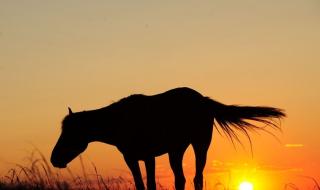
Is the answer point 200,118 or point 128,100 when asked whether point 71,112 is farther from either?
point 200,118

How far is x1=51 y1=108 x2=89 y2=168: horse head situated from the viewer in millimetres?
10859

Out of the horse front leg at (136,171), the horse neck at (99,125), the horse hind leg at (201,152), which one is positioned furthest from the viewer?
the horse neck at (99,125)

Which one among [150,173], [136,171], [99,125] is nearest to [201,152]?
[150,173]

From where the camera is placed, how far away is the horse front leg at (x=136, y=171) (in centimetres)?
961

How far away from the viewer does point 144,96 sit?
10.5m

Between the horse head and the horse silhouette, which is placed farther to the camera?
the horse head

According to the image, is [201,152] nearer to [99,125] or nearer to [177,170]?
[177,170]

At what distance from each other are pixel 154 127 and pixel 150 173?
999mm

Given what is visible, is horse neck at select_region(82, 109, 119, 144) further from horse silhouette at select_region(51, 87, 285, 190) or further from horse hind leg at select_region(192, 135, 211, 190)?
horse hind leg at select_region(192, 135, 211, 190)

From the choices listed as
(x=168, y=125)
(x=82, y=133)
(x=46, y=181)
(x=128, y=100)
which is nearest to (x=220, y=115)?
(x=168, y=125)

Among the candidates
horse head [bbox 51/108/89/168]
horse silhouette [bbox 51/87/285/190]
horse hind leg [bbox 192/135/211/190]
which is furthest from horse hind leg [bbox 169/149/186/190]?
horse head [bbox 51/108/89/168]

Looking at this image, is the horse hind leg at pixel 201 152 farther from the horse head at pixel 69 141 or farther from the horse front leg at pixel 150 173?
the horse head at pixel 69 141

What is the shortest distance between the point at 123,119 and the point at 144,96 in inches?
26.4

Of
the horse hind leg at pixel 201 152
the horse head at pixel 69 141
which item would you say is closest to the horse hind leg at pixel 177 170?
the horse hind leg at pixel 201 152
